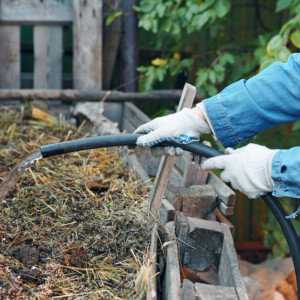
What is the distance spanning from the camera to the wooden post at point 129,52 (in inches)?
156

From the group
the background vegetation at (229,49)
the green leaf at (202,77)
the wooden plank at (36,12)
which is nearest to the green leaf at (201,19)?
the background vegetation at (229,49)

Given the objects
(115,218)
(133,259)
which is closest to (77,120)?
(115,218)

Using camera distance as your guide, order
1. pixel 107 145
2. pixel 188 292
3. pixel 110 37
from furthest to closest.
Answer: pixel 110 37 → pixel 107 145 → pixel 188 292

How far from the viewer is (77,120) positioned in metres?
3.52

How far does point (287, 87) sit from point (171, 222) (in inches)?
26.8

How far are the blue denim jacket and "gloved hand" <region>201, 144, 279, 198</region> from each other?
0.60 ft

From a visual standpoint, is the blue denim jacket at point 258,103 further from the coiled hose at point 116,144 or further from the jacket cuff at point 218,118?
the coiled hose at point 116,144

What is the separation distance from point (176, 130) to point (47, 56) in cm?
235

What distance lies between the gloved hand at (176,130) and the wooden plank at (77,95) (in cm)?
178

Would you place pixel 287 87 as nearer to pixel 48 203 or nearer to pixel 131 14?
pixel 48 203

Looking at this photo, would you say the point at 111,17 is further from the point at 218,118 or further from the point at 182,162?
the point at 218,118

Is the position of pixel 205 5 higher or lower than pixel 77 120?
higher

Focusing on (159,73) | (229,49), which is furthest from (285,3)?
(159,73)

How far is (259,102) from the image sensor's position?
70.2 inches
